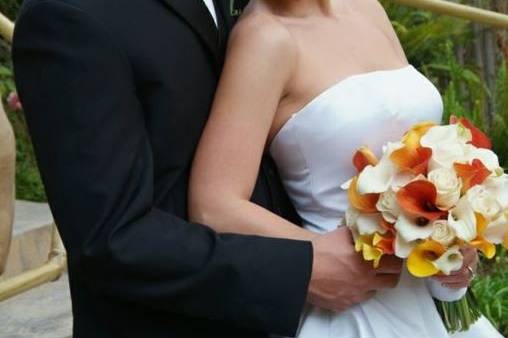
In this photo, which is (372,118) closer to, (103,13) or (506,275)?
(103,13)

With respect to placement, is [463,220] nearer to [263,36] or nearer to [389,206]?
[389,206]

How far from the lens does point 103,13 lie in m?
1.55

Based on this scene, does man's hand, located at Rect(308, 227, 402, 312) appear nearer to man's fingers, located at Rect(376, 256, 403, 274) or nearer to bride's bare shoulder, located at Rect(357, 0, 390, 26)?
man's fingers, located at Rect(376, 256, 403, 274)

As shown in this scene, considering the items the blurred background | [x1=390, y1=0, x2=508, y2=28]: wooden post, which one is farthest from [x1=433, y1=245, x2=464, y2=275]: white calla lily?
the blurred background

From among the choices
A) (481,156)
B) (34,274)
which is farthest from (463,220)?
(34,274)

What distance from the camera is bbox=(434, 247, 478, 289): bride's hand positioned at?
5.61 feet

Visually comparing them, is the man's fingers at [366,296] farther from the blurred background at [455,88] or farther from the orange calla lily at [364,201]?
the blurred background at [455,88]

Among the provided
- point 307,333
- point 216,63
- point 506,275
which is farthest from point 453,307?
point 506,275

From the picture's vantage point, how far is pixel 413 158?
66.9 inches

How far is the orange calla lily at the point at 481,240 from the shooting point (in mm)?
1661

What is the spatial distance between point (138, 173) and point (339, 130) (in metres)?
0.39

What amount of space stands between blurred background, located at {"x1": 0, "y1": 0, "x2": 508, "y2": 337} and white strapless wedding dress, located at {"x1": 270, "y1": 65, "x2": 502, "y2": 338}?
1.98 metres

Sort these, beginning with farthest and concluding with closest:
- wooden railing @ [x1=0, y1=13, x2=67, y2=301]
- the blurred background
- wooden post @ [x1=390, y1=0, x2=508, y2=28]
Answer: the blurred background → wooden post @ [x1=390, y1=0, x2=508, y2=28] → wooden railing @ [x1=0, y1=13, x2=67, y2=301]

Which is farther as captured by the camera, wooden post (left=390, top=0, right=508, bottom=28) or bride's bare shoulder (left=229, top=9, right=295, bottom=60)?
wooden post (left=390, top=0, right=508, bottom=28)
